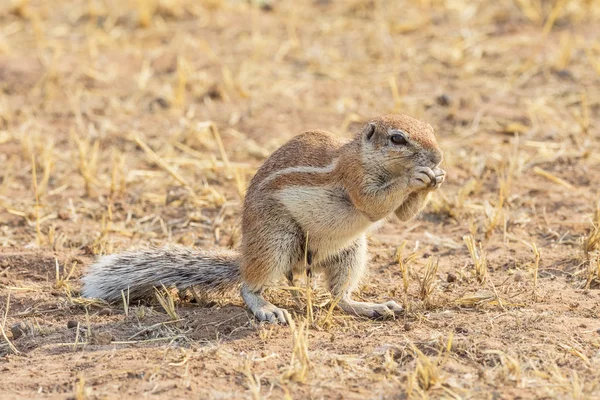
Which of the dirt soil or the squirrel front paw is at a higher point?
the squirrel front paw

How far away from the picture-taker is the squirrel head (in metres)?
4.41

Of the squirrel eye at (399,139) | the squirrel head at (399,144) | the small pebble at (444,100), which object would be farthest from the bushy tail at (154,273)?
the small pebble at (444,100)

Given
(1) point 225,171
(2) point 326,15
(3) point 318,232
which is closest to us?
(3) point 318,232

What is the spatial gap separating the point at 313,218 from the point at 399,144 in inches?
21.4

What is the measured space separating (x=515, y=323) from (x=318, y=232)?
3.29 ft

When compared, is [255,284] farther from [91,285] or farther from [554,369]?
[554,369]

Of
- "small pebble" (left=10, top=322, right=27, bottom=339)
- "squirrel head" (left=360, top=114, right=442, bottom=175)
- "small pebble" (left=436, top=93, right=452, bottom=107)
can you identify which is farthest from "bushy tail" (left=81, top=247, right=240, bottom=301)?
"small pebble" (left=436, top=93, right=452, bottom=107)

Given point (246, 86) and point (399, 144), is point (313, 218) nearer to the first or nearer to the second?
point (399, 144)

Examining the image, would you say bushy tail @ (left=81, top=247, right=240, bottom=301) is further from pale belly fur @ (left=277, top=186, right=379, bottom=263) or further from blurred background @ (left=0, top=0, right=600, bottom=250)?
blurred background @ (left=0, top=0, right=600, bottom=250)

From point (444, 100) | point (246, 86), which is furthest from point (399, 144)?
point (246, 86)

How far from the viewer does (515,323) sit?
4.28 metres

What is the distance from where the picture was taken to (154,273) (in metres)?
4.86

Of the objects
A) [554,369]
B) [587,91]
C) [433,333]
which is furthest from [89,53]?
[554,369]

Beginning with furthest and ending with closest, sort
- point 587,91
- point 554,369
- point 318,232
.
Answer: point 587,91, point 318,232, point 554,369
